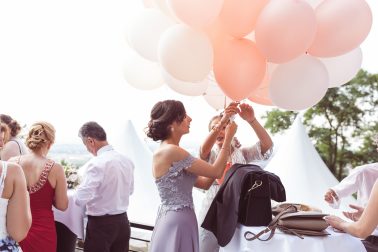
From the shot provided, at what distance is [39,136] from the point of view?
256 centimetres

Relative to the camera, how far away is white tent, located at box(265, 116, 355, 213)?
248 inches

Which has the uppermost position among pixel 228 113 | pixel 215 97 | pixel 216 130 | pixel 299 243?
pixel 215 97

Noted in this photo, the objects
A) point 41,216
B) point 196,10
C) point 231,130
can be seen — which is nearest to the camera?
point 196,10

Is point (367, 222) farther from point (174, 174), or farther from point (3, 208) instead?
point (3, 208)

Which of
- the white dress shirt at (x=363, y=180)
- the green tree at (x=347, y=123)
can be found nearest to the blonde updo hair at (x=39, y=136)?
the white dress shirt at (x=363, y=180)

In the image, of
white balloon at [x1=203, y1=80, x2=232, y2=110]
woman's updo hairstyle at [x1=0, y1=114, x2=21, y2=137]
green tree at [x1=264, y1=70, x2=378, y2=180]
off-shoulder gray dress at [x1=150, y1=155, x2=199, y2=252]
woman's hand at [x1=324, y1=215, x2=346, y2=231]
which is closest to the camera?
woman's hand at [x1=324, y1=215, x2=346, y2=231]

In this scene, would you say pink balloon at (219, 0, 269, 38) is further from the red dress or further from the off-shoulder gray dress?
the red dress

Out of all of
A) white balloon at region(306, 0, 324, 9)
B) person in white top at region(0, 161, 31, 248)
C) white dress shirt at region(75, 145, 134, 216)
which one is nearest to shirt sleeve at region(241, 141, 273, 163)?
white balloon at region(306, 0, 324, 9)

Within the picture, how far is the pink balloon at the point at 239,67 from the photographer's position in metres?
2.05

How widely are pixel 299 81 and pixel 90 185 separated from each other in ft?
5.78

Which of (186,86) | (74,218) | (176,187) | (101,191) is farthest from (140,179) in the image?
(176,187)

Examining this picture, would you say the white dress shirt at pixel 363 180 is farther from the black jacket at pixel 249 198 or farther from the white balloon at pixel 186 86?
the white balloon at pixel 186 86

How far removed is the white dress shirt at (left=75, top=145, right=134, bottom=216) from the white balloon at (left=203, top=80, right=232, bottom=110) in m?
0.85

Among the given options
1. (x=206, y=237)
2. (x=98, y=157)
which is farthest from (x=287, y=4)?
(x=98, y=157)
